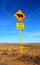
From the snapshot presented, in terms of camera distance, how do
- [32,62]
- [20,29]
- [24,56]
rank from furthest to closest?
[20,29] < [24,56] < [32,62]

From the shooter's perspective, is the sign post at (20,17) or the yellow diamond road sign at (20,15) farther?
the yellow diamond road sign at (20,15)

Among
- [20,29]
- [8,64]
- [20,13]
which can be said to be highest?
[20,13]

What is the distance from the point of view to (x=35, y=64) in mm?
13008

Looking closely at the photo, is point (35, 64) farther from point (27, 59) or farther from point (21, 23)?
point (21, 23)

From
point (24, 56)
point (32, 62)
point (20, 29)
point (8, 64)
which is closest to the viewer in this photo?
point (8, 64)

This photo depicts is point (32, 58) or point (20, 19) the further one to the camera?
point (20, 19)

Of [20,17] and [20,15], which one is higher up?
[20,15]

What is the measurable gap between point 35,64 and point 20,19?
363 cm

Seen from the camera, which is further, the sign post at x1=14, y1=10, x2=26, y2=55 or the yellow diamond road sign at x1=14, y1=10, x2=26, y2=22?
the yellow diamond road sign at x1=14, y1=10, x2=26, y2=22

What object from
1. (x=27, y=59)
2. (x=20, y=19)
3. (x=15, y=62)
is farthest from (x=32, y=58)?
(x=20, y=19)

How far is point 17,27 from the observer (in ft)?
50.2

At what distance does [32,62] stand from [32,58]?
82 cm

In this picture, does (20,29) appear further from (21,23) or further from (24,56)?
(24,56)

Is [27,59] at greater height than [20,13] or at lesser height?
lesser
